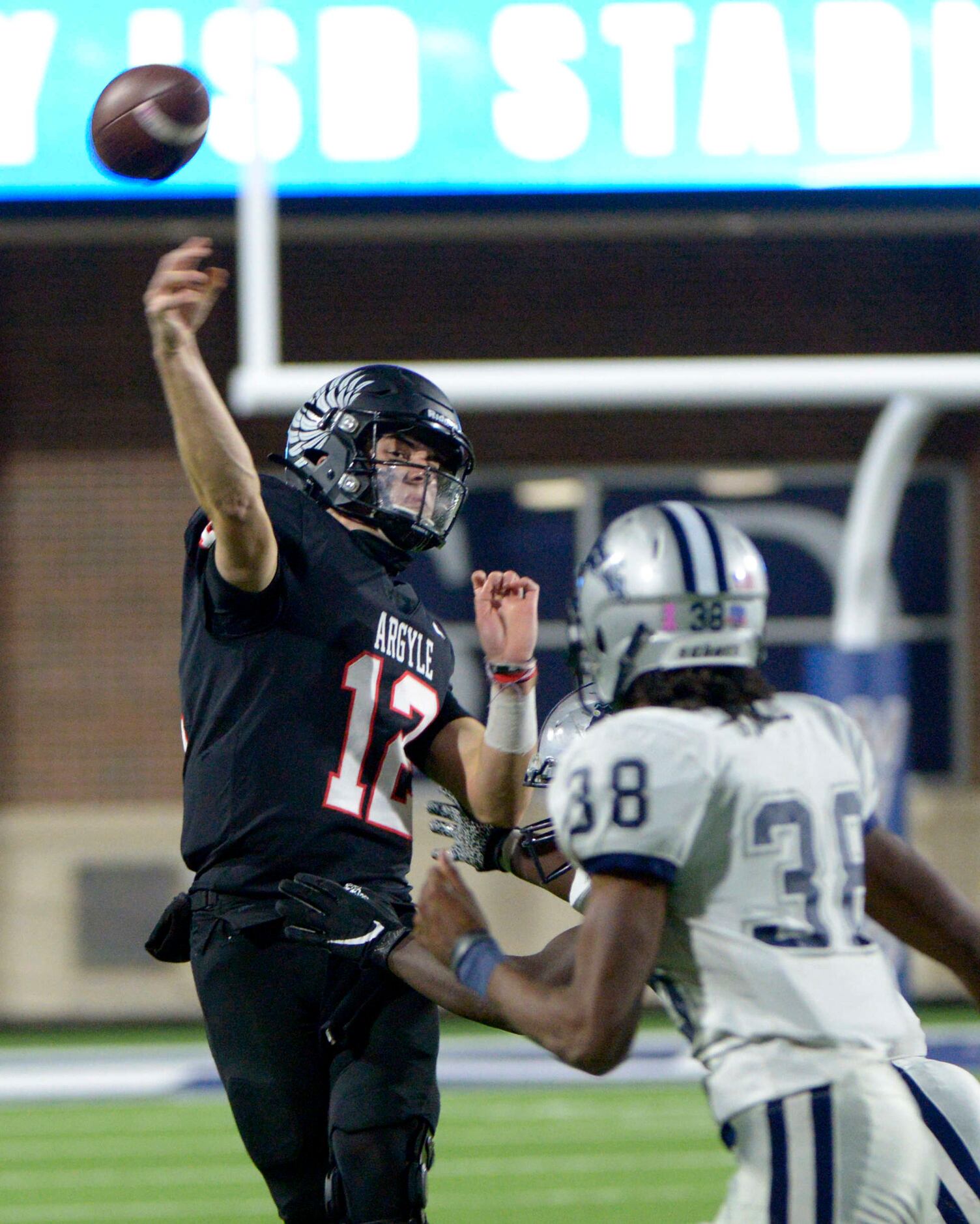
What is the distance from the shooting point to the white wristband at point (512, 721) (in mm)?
3268

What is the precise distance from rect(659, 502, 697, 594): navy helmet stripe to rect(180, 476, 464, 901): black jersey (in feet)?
3.27

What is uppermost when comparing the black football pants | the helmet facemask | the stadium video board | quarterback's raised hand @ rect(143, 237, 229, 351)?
the stadium video board

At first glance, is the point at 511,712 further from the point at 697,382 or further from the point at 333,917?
the point at 697,382

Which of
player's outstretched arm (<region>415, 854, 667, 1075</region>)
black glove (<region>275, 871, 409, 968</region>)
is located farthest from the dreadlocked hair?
black glove (<region>275, 871, 409, 968</region>)

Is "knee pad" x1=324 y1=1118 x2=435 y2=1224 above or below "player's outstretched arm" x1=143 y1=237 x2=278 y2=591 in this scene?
below

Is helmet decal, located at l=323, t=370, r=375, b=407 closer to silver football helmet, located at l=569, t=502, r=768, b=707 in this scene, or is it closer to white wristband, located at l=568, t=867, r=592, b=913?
white wristband, located at l=568, t=867, r=592, b=913

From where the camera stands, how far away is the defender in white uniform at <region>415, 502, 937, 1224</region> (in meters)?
2.04

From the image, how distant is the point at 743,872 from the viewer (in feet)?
6.84

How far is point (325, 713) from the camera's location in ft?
10.3

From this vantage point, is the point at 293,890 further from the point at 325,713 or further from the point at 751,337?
the point at 751,337

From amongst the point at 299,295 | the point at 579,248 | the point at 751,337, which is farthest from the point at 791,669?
the point at 299,295

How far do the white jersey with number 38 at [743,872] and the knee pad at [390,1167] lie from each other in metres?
0.97

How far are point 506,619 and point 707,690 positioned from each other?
3.73 ft

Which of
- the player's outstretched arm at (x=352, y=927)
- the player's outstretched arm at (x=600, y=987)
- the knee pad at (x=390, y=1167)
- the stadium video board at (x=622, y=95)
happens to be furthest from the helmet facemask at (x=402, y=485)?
the stadium video board at (x=622, y=95)
